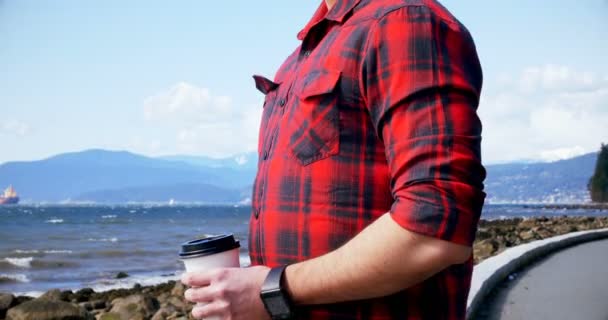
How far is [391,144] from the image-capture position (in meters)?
1.32

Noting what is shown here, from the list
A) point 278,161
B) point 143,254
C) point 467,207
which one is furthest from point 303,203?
point 143,254

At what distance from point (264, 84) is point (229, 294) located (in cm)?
68

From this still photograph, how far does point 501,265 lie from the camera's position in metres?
8.28

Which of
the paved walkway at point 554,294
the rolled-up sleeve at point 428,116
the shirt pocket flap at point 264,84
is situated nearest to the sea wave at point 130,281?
the paved walkway at point 554,294

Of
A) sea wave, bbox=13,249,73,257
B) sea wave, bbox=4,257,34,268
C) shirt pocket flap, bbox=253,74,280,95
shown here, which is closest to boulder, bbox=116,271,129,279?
sea wave, bbox=4,257,34,268

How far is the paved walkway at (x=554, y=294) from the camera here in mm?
Result: 6352

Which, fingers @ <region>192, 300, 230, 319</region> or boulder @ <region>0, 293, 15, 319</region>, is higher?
fingers @ <region>192, 300, 230, 319</region>

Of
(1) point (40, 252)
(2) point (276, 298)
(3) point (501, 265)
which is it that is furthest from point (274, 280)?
(1) point (40, 252)

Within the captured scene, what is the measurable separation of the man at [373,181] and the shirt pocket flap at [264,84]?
263 millimetres

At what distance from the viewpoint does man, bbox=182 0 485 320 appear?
127 cm

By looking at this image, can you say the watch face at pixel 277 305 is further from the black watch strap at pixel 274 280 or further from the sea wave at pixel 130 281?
the sea wave at pixel 130 281

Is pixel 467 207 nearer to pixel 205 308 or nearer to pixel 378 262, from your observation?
pixel 378 262

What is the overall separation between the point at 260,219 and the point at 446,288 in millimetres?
457

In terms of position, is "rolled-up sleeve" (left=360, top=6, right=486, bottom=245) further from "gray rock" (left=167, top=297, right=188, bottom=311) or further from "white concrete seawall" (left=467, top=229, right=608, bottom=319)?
"gray rock" (left=167, top=297, right=188, bottom=311)
